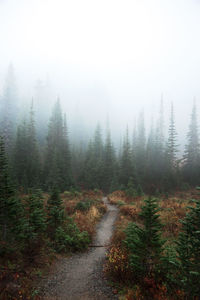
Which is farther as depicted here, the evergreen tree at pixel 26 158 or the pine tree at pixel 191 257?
the evergreen tree at pixel 26 158

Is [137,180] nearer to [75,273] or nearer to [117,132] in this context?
[75,273]

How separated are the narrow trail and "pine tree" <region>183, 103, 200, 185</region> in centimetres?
3090

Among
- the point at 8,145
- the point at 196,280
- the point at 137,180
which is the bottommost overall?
the point at 137,180

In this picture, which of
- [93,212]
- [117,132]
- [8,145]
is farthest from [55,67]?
[93,212]

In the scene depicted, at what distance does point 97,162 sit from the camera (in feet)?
132

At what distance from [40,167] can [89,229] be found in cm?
2548

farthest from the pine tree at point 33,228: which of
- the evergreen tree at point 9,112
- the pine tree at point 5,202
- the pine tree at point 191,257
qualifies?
the evergreen tree at point 9,112

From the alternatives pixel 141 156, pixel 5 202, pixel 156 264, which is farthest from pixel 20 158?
pixel 156 264

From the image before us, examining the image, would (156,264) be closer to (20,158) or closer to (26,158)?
(26,158)

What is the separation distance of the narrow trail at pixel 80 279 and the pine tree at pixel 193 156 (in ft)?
101

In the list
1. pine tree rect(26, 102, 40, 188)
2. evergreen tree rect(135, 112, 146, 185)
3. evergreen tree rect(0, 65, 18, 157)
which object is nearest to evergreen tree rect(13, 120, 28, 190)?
pine tree rect(26, 102, 40, 188)

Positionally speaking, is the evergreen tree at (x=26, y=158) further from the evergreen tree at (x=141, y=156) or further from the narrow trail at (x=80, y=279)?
the evergreen tree at (x=141, y=156)

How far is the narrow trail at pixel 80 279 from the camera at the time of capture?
4.80 m

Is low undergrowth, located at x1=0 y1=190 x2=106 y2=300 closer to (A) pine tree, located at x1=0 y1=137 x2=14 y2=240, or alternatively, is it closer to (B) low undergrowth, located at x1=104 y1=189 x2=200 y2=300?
(A) pine tree, located at x1=0 y1=137 x2=14 y2=240
